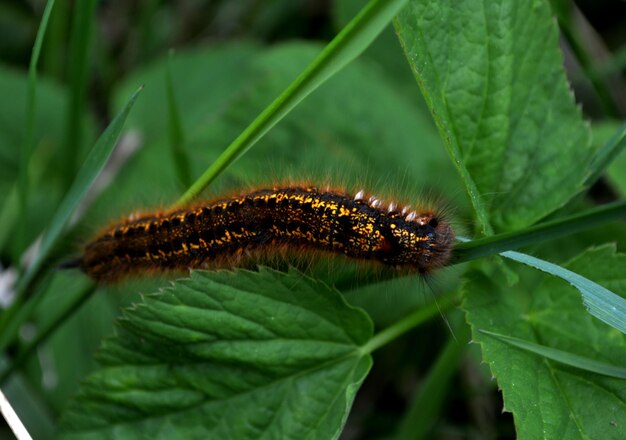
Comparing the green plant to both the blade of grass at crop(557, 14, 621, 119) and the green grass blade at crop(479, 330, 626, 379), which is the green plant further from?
the blade of grass at crop(557, 14, 621, 119)

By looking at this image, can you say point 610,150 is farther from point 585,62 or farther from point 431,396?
point 585,62

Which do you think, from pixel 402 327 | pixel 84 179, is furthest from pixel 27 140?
pixel 402 327

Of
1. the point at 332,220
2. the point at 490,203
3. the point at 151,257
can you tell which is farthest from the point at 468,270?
the point at 151,257

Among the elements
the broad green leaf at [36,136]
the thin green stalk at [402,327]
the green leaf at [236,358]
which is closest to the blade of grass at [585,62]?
the thin green stalk at [402,327]

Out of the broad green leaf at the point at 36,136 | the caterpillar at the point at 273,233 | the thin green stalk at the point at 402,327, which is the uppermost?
the broad green leaf at the point at 36,136

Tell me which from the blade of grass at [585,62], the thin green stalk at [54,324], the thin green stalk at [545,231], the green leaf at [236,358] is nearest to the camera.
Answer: the thin green stalk at [545,231]

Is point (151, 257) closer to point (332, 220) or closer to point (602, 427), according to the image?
point (332, 220)

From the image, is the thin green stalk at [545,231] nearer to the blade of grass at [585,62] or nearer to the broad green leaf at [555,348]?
the broad green leaf at [555,348]
